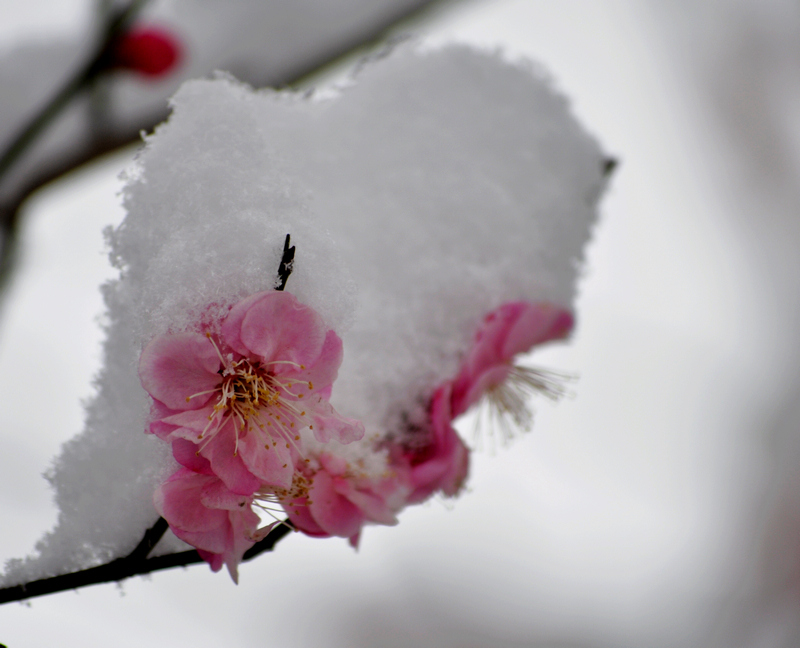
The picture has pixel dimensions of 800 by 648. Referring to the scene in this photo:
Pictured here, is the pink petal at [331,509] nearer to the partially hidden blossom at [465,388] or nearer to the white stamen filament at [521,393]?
the partially hidden blossom at [465,388]

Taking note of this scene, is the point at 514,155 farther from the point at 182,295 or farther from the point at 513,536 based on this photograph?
the point at 513,536

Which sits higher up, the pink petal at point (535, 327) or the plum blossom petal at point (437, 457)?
the pink petal at point (535, 327)

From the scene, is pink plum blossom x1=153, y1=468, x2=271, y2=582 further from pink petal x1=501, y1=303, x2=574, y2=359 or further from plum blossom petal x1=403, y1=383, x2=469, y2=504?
pink petal x1=501, y1=303, x2=574, y2=359

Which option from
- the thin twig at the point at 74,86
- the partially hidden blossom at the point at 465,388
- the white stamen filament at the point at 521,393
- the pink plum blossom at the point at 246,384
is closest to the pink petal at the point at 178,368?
the pink plum blossom at the point at 246,384

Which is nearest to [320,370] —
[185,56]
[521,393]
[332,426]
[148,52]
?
[332,426]

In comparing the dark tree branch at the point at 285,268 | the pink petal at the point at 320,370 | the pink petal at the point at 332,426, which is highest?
the dark tree branch at the point at 285,268

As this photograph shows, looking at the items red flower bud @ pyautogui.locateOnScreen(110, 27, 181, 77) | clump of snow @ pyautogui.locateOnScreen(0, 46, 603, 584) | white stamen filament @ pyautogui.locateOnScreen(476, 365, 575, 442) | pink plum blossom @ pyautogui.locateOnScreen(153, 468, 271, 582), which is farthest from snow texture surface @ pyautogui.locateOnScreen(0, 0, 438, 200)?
pink plum blossom @ pyautogui.locateOnScreen(153, 468, 271, 582)
